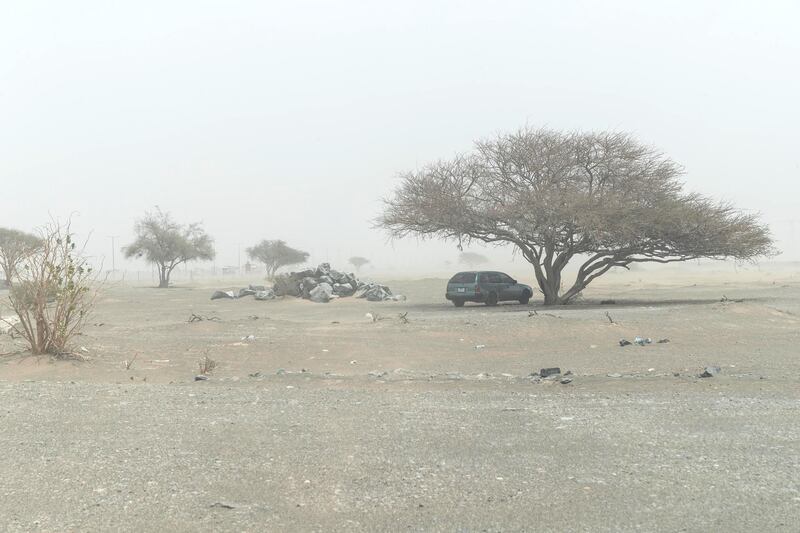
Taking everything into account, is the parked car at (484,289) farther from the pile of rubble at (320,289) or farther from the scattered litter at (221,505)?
the scattered litter at (221,505)

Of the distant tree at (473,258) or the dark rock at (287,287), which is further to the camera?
the distant tree at (473,258)

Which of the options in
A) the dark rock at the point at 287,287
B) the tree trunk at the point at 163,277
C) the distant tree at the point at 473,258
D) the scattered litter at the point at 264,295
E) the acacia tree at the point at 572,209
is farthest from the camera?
the distant tree at the point at 473,258

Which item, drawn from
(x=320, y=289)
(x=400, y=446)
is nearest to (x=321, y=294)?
(x=320, y=289)

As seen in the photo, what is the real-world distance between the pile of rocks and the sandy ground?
28.2 m

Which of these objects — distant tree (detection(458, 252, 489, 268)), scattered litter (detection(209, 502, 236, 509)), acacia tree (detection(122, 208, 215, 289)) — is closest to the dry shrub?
scattered litter (detection(209, 502, 236, 509))

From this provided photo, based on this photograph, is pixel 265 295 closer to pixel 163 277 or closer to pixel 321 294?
pixel 321 294

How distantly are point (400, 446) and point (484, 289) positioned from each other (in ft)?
87.5

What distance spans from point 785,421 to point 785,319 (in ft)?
52.9

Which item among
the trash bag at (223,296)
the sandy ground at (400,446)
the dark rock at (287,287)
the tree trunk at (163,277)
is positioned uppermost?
the tree trunk at (163,277)

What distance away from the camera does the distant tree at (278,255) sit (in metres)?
99.3

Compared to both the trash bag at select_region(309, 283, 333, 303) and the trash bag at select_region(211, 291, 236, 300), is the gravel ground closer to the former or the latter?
the trash bag at select_region(309, 283, 333, 303)

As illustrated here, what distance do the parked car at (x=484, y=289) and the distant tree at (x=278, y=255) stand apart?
69.0 metres

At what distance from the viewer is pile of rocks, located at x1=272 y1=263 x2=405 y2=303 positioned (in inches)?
1641

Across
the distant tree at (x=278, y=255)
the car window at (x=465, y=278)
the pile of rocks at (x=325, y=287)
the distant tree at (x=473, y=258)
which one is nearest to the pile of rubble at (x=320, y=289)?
the pile of rocks at (x=325, y=287)
